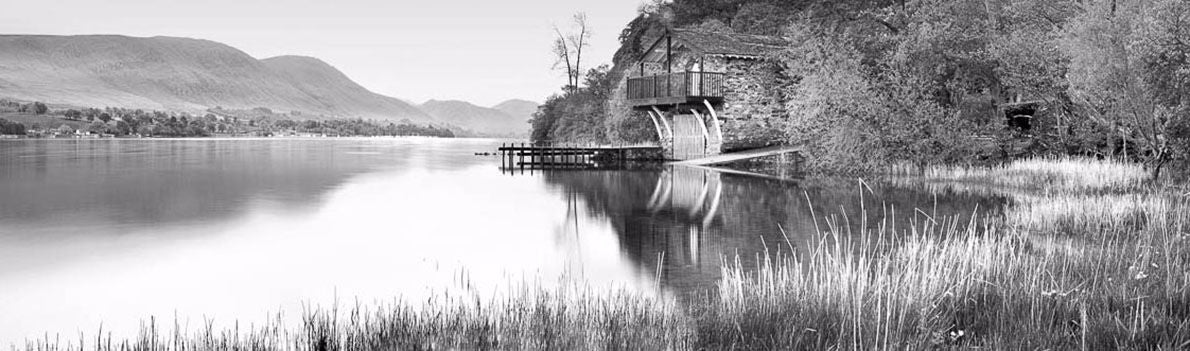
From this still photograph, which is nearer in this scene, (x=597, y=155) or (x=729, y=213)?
(x=729, y=213)

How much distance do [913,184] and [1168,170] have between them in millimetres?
5341

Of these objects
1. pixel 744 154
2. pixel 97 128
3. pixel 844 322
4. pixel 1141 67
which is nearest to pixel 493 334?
pixel 844 322

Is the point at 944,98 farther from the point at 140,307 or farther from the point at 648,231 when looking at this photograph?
the point at 140,307

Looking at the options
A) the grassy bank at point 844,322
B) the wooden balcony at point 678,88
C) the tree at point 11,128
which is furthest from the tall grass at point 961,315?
the tree at point 11,128

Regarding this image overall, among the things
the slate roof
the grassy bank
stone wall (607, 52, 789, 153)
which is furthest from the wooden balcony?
the grassy bank

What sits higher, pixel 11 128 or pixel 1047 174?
pixel 11 128

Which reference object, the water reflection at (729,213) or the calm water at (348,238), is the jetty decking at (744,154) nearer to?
the water reflection at (729,213)

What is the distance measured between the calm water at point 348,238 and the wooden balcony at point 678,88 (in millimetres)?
5922

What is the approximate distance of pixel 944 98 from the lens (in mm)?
28438

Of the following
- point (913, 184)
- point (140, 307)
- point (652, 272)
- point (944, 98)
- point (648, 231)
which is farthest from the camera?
point (944, 98)

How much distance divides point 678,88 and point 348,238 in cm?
2119

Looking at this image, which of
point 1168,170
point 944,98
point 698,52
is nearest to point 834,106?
point 944,98

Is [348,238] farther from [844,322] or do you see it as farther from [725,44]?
[725,44]

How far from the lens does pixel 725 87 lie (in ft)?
106
